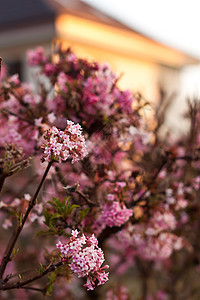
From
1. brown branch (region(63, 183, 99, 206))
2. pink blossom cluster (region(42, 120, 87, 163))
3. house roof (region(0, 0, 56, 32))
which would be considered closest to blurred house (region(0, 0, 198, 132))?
house roof (region(0, 0, 56, 32))

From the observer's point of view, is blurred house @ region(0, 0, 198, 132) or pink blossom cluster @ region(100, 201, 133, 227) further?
blurred house @ region(0, 0, 198, 132)

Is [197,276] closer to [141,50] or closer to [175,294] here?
[175,294]

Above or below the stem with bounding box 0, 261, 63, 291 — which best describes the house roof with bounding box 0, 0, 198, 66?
above

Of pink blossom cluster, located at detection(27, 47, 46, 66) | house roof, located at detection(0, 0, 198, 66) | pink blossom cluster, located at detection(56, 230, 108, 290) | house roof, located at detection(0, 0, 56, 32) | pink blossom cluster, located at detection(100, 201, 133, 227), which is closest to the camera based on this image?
pink blossom cluster, located at detection(56, 230, 108, 290)

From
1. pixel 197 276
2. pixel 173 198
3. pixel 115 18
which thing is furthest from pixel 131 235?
A: pixel 115 18

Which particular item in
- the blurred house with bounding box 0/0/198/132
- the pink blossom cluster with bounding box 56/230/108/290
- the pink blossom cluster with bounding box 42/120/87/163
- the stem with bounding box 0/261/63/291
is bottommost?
the stem with bounding box 0/261/63/291

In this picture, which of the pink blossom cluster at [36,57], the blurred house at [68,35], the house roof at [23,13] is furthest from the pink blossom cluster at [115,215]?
the house roof at [23,13]

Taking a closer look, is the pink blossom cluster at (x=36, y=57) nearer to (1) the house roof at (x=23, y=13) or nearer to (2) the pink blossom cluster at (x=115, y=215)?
(2) the pink blossom cluster at (x=115, y=215)

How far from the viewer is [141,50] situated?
578 inches

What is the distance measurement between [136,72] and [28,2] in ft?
15.3

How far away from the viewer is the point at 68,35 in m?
10.5

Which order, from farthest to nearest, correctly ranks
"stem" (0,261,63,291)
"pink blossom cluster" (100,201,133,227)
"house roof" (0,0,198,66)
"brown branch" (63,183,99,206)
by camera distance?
"house roof" (0,0,198,66) < "pink blossom cluster" (100,201,133,227) < "brown branch" (63,183,99,206) < "stem" (0,261,63,291)

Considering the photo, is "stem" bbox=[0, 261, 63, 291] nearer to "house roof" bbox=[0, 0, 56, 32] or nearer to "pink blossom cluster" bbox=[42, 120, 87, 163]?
"pink blossom cluster" bbox=[42, 120, 87, 163]

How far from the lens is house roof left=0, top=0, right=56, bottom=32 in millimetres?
10674
